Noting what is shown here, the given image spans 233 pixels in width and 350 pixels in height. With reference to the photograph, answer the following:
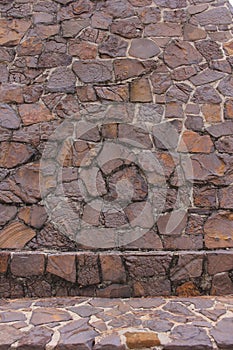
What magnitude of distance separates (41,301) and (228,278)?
4.90ft

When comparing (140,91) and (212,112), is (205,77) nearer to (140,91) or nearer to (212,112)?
(212,112)

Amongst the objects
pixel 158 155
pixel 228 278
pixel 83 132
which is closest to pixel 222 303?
pixel 228 278

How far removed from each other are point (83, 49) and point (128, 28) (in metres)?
0.48

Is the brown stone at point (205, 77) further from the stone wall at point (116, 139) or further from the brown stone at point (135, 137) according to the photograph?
the brown stone at point (135, 137)

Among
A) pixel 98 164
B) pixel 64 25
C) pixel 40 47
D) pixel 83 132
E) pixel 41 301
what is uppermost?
pixel 64 25

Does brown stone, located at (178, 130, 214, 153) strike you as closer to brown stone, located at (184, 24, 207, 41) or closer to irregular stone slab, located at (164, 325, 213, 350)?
brown stone, located at (184, 24, 207, 41)

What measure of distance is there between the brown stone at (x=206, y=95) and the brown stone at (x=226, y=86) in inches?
2.3

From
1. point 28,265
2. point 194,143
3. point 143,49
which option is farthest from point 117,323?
point 143,49

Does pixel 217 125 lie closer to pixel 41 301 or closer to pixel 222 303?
pixel 222 303

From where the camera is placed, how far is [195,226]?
3199 mm

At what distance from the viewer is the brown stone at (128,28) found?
3.58m

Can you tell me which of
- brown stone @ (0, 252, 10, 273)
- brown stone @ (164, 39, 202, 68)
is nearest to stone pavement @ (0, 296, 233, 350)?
brown stone @ (0, 252, 10, 273)

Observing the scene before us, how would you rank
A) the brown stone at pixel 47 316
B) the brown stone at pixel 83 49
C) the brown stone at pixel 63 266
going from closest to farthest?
1. the brown stone at pixel 47 316
2. the brown stone at pixel 63 266
3. the brown stone at pixel 83 49

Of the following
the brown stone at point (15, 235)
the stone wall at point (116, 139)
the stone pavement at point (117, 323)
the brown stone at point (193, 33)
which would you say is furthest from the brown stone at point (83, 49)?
the stone pavement at point (117, 323)
